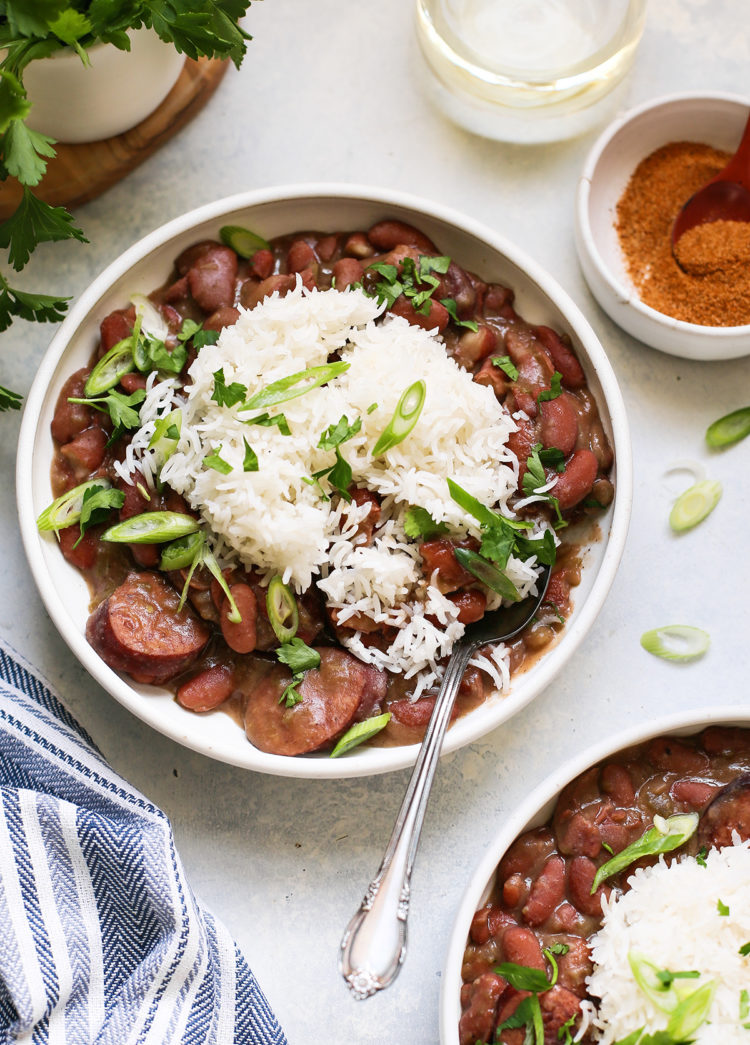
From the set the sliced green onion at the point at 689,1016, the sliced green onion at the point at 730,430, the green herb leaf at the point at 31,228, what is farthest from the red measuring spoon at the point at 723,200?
the sliced green onion at the point at 689,1016

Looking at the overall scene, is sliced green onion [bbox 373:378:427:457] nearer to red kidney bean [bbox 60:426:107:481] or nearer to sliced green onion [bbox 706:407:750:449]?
red kidney bean [bbox 60:426:107:481]

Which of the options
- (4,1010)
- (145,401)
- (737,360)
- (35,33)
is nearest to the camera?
(35,33)

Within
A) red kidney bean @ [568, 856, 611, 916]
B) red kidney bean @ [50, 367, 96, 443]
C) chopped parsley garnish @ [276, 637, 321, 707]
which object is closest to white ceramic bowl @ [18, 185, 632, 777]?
red kidney bean @ [50, 367, 96, 443]

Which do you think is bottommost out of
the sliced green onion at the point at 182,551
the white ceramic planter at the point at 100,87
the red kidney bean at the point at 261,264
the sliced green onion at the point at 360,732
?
the sliced green onion at the point at 360,732

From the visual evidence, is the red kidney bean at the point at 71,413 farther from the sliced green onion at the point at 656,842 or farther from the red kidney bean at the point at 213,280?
the sliced green onion at the point at 656,842

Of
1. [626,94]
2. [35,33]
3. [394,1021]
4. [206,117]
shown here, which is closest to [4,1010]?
[394,1021]

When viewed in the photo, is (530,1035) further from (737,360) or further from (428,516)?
(737,360)
